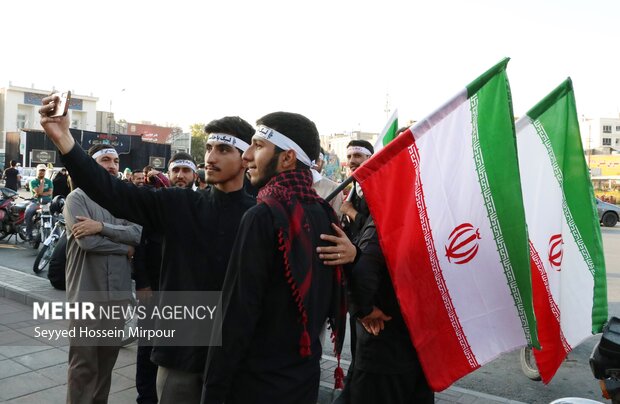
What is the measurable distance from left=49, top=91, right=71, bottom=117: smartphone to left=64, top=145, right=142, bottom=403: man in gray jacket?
60.0 inches

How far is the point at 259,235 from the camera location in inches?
84.3

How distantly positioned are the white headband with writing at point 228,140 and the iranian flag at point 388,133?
276cm

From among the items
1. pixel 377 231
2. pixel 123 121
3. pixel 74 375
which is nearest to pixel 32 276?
pixel 74 375

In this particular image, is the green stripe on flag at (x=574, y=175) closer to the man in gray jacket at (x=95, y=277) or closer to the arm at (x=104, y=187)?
the arm at (x=104, y=187)

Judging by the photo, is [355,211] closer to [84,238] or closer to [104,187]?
[104,187]

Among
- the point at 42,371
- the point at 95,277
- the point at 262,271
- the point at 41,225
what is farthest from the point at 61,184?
the point at 262,271

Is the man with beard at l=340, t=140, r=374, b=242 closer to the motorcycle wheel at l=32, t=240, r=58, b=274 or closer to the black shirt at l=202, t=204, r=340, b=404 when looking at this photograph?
the black shirt at l=202, t=204, r=340, b=404

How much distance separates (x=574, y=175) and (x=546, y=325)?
110 cm

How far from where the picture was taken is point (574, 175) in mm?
3893

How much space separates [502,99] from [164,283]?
205 cm

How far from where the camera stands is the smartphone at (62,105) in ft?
7.70

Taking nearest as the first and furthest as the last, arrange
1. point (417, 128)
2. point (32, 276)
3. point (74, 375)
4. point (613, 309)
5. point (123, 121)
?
point (417, 128), point (74, 375), point (613, 309), point (32, 276), point (123, 121)

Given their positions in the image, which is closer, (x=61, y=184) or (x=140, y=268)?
(x=140, y=268)

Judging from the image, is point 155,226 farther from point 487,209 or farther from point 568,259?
point 568,259
